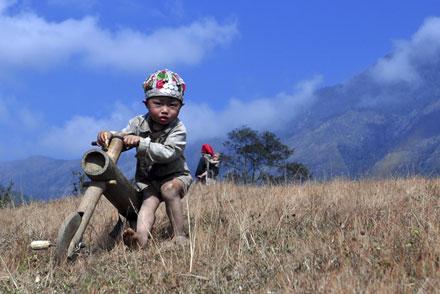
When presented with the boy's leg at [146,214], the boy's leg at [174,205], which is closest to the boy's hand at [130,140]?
the boy's leg at [174,205]

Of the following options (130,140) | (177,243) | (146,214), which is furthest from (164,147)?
(177,243)

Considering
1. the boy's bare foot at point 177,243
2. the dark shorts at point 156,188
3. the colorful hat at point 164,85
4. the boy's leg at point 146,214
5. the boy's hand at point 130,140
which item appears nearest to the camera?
the boy's bare foot at point 177,243

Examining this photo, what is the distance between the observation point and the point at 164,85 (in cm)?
543

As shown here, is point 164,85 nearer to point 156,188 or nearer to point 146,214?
point 156,188

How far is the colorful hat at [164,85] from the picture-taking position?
542 centimetres

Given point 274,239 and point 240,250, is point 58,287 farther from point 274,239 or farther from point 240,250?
point 274,239

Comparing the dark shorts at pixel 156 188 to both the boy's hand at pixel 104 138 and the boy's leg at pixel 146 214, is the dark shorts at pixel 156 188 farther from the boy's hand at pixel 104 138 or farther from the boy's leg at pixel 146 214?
the boy's hand at pixel 104 138

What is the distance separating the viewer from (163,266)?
384 centimetres

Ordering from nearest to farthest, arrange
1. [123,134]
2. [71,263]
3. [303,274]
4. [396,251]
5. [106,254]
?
[303,274] → [396,251] → [71,263] → [106,254] → [123,134]

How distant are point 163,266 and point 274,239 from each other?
3.48 feet

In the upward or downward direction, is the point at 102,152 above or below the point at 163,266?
above

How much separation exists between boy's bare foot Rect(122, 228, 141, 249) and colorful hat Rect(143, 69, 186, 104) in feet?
4.13

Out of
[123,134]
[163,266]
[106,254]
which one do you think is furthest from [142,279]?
[123,134]

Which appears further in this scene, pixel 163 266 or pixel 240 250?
pixel 240 250
